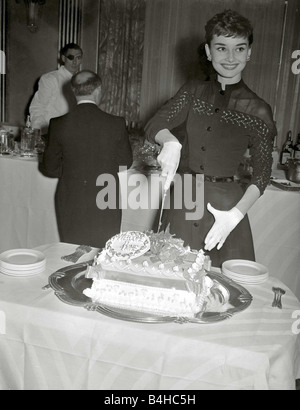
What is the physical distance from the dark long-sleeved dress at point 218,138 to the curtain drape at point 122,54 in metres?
4.82

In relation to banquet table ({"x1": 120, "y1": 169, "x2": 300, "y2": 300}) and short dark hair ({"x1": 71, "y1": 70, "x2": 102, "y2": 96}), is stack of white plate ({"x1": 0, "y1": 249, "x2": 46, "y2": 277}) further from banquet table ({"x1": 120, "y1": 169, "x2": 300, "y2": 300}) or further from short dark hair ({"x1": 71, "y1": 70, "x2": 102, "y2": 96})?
banquet table ({"x1": 120, "y1": 169, "x2": 300, "y2": 300})

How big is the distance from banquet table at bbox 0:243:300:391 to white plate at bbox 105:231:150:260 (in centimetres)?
22

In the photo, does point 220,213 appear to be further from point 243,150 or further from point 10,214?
point 10,214

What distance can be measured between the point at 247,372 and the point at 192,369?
144 millimetres

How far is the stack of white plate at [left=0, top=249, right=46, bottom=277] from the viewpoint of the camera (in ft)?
5.10

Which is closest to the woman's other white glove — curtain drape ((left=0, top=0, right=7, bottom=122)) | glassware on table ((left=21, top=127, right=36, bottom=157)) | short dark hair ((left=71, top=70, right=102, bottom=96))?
short dark hair ((left=71, top=70, right=102, bottom=96))

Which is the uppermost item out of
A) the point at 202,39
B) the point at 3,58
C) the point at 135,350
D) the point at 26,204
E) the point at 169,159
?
the point at 202,39

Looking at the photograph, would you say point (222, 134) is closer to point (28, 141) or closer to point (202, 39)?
point (28, 141)

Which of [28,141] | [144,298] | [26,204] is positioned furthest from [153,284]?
[28,141]

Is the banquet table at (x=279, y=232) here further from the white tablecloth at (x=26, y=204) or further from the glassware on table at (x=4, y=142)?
the glassware on table at (x=4, y=142)

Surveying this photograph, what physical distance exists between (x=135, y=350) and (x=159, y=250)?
36 cm

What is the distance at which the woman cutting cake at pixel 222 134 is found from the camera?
1.89m

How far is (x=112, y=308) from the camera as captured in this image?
1.37 m

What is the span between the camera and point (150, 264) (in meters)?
1.43
